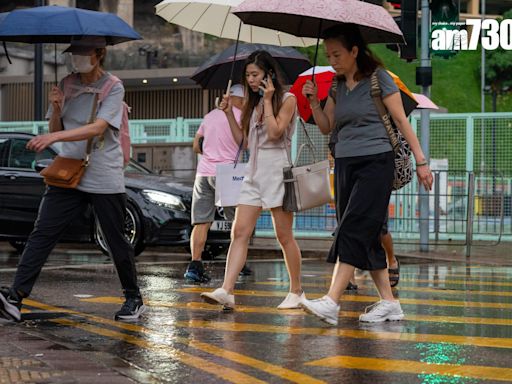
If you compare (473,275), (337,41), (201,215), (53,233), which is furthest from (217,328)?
(473,275)

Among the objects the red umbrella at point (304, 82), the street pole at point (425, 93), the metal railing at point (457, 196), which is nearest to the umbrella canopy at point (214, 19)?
the red umbrella at point (304, 82)

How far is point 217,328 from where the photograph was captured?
24.5 feet

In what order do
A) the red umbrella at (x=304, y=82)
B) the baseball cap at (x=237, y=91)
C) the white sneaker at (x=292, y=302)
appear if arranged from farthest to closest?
1. the red umbrella at (x=304, y=82)
2. the baseball cap at (x=237, y=91)
3. the white sneaker at (x=292, y=302)

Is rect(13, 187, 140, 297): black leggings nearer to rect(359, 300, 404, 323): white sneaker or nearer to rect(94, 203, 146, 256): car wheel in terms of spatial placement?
rect(359, 300, 404, 323): white sneaker

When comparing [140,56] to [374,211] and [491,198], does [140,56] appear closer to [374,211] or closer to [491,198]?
[491,198]

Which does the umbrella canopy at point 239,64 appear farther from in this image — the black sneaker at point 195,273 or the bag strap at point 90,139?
the bag strap at point 90,139

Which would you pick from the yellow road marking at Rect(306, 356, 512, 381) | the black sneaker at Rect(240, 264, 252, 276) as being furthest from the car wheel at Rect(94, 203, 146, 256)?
the yellow road marking at Rect(306, 356, 512, 381)

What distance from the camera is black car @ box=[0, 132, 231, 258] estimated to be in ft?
44.9

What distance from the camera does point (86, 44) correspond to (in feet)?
25.2

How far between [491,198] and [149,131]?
22.9 ft

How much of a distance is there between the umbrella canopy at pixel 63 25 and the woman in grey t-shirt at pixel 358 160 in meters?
1.37

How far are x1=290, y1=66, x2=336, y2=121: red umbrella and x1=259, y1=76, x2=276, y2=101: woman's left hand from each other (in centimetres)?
184

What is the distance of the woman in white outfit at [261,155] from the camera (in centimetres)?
830

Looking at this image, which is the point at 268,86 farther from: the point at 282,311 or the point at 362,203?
the point at 282,311
